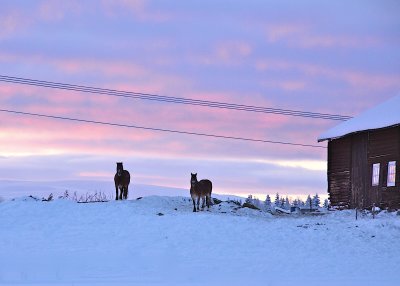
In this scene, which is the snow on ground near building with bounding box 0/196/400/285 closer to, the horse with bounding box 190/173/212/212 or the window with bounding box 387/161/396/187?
the horse with bounding box 190/173/212/212

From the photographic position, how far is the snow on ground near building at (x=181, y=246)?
2141 cm

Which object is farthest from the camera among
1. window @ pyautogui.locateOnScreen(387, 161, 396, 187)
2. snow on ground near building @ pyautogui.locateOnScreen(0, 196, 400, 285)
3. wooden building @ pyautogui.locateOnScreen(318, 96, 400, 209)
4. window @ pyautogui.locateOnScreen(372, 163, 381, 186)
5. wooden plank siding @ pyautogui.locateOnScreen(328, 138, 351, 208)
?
wooden plank siding @ pyautogui.locateOnScreen(328, 138, 351, 208)

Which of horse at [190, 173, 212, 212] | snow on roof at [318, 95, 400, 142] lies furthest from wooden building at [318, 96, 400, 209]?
horse at [190, 173, 212, 212]

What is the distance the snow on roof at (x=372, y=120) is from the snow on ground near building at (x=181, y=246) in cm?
557

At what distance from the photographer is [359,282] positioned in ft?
66.7

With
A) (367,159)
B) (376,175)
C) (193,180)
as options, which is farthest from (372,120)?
(193,180)

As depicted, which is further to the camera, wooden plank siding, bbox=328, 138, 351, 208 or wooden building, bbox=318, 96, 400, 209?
wooden plank siding, bbox=328, 138, 351, 208

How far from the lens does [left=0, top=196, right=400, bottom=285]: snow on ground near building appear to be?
21406 mm

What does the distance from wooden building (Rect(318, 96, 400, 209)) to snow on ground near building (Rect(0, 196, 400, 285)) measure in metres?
3.37

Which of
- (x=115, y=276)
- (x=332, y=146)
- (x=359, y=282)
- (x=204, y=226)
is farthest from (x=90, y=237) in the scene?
(x=332, y=146)

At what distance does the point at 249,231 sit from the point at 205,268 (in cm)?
758

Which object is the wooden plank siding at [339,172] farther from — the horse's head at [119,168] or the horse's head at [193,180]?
the horse's head at [119,168]

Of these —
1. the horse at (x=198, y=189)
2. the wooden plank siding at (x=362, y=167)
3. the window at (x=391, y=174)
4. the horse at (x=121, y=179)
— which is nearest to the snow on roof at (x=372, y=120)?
the wooden plank siding at (x=362, y=167)

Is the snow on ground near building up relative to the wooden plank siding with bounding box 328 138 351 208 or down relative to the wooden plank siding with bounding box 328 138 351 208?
down
